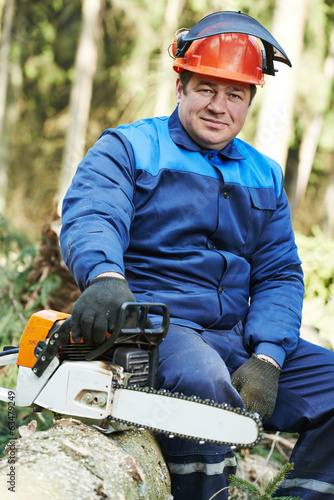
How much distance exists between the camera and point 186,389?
204cm

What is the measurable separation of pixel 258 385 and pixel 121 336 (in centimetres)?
74

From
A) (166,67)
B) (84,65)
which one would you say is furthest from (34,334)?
(84,65)

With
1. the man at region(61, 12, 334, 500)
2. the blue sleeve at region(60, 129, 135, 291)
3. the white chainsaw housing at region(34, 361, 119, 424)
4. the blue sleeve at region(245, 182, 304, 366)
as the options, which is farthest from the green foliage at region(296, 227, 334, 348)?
the white chainsaw housing at region(34, 361, 119, 424)

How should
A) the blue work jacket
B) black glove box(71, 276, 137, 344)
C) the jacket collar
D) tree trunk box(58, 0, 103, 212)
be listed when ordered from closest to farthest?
1. black glove box(71, 276, 137, 344)
2. the blue work jacket
3. the jacket collar
4. tree trunk box(58, 0, 103, 212)

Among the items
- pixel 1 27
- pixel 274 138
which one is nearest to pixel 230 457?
pixel 274 138

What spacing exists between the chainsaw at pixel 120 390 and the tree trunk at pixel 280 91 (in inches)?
221

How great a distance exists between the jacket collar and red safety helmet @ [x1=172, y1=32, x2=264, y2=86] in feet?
0.82

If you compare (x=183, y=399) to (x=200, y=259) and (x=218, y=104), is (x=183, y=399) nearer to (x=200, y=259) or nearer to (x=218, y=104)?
(x=200, y=259)

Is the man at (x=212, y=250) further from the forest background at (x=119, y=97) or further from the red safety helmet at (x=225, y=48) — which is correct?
the forest background at (x=119, y=97)

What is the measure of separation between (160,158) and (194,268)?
50 centimetres

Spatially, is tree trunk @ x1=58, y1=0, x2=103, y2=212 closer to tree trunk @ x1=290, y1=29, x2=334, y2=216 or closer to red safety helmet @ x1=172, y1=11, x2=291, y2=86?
tree trunk @ x1=290, y1=29, x2=334, y2=216

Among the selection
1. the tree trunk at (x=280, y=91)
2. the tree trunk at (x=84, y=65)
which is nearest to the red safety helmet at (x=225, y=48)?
the tree trunk at (x=280, y=91)

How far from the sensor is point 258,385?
93.2 inches

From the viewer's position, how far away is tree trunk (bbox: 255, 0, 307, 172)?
24.0 feet
